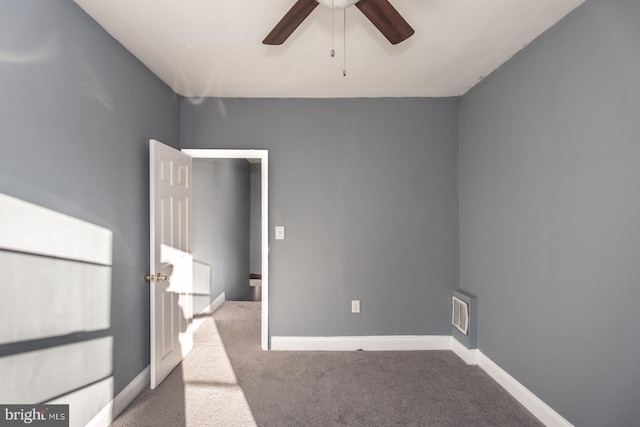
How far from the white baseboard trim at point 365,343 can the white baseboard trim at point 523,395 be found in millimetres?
479

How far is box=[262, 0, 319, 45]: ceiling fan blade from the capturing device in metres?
1.45


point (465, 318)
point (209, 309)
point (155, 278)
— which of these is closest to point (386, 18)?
point (155, 278)

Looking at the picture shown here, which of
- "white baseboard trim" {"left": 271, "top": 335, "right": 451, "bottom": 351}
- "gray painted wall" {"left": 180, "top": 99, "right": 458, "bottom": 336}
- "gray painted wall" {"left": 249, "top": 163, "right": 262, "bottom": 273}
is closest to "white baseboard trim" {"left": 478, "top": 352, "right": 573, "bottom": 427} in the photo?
"white baseboard trim" {"left": 271, "top": 335, "right": 451, "bottom": 351}

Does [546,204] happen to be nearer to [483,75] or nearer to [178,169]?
[483,75]

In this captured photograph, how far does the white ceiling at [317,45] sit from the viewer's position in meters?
1.87

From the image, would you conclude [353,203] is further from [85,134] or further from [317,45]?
[85,134]

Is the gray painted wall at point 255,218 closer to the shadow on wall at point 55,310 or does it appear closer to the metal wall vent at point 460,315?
the metal wall vent at point 460,315

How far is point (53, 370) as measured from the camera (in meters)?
1.65

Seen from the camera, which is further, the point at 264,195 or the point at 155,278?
the point at 264,195

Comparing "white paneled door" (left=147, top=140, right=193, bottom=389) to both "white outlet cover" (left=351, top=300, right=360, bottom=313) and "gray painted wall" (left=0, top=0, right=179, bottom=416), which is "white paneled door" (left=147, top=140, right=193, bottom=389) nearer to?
"gray painted wall" (left=0, top=0, right=179, bottom=416)

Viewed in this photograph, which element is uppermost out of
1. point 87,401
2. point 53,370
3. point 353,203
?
point 353,203

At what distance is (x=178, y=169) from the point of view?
2.95 m

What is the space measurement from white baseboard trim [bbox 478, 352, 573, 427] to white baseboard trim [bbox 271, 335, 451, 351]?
0.48 m

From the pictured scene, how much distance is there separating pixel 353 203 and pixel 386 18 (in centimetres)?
198
